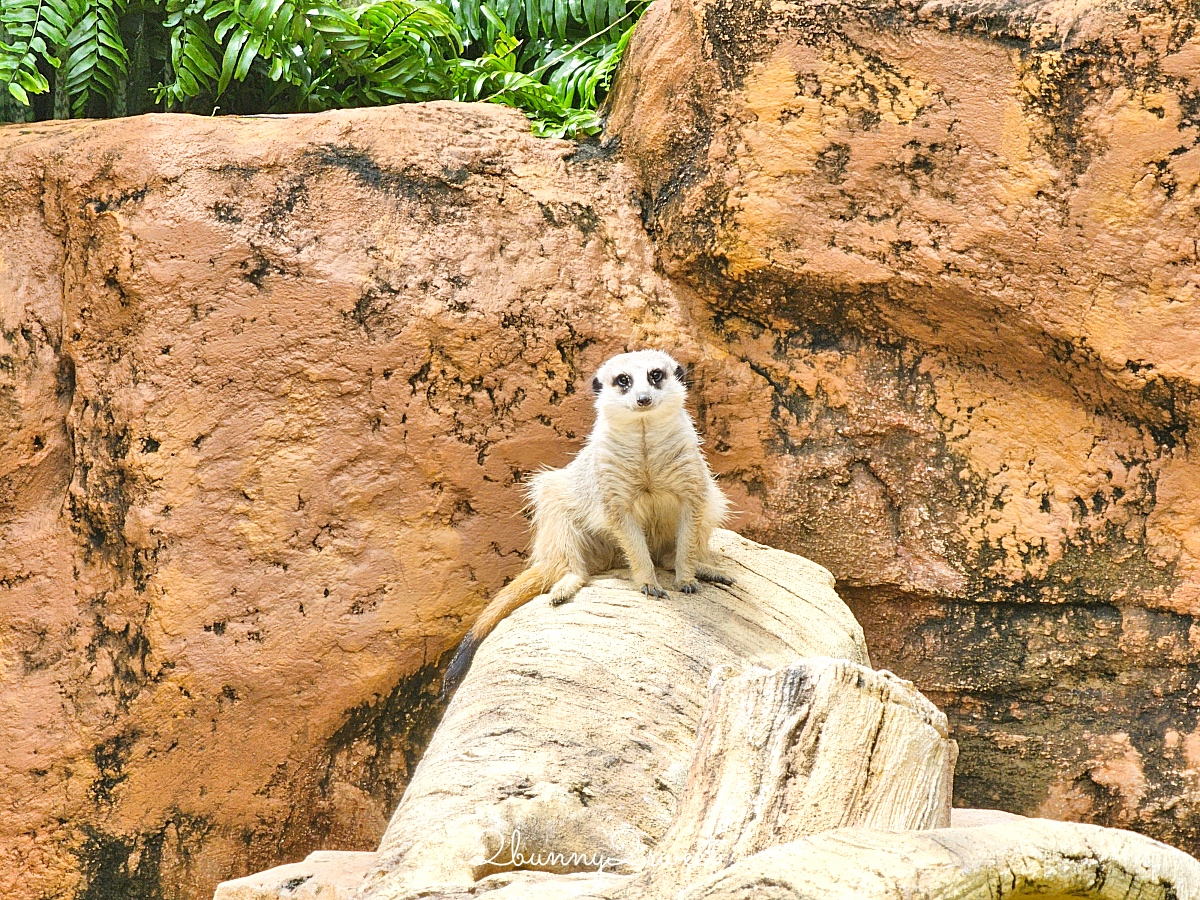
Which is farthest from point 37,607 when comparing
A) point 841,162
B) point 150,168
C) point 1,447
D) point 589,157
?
point 841,162

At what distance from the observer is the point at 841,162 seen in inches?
145

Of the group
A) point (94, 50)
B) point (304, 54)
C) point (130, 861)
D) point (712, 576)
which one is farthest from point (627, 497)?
point (94, 50)

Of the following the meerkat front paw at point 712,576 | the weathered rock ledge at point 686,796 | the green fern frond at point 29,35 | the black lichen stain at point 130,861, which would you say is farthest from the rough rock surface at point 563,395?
the weathered rock ledge at point 686,796

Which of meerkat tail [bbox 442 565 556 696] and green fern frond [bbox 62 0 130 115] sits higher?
green fern frond [bbox 62 0 130 115]

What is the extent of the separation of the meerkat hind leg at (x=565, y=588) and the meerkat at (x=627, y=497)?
1 centimetres

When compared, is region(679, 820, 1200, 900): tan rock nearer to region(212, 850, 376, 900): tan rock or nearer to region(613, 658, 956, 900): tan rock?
region(613, 658, 956, 900): tan rock

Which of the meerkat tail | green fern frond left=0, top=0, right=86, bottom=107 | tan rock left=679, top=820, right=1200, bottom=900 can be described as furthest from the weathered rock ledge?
green fern frond left=0, top=0, right=86, bottom=107

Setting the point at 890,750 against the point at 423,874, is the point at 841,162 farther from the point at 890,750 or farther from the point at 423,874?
the point at 423,874

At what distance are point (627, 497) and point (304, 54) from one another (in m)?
1.97

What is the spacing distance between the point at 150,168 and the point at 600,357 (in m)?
1.46

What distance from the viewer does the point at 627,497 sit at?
356cm

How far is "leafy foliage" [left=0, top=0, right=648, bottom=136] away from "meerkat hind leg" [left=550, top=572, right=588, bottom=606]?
1.53 meters

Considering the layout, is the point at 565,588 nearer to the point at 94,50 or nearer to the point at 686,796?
the point at 686,796

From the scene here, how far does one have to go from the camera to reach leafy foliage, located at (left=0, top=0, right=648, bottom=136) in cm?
395
